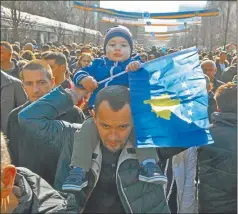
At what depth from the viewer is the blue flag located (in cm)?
280

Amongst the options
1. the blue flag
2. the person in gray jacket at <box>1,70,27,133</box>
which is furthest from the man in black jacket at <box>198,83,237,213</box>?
the person in gray jacket at <box>1,70,27,133</box>

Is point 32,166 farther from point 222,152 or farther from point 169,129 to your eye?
point 222,152

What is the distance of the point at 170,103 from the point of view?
3016 millimetres

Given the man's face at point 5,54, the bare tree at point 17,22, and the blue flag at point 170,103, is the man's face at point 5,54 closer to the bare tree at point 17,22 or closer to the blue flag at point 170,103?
the blue flag at point 170,103

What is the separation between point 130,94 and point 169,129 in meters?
0.31

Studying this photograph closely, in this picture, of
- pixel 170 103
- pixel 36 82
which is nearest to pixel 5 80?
pixel 36 82

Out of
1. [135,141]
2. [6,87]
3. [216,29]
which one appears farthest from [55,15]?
[135,141]

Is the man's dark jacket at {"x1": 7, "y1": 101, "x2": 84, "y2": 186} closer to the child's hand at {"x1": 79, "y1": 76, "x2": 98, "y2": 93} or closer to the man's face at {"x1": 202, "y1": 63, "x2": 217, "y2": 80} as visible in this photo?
the child's hand at {"x1": 79, "y1": 76, "x2": 98, "y2": 93}

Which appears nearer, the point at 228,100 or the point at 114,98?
the point at 114,98

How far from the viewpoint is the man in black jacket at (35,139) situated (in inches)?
128

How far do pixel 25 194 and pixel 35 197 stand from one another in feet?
0.23

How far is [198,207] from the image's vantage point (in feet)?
12.4

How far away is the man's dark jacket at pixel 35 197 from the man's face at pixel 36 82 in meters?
1.72

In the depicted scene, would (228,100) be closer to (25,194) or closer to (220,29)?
(25,194)
